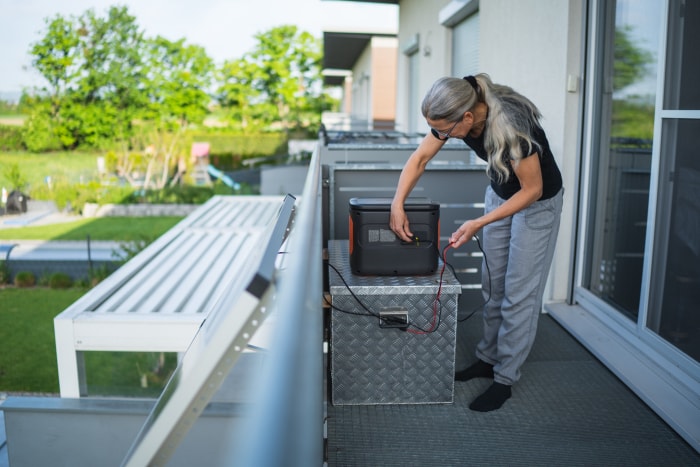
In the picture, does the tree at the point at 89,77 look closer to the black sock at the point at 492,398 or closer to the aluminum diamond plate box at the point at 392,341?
the aluminum diamond plate box at the point at 392,341

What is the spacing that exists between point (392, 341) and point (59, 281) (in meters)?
12.3

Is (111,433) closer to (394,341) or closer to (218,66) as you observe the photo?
(394,341)

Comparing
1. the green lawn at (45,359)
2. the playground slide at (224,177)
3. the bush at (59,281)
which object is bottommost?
the green lawn at (45,359)

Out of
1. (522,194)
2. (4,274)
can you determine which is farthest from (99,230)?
(522,194)

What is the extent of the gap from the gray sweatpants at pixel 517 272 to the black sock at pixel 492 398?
1.2 inches

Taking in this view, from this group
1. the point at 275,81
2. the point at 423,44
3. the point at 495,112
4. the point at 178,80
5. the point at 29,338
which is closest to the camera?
the point at 495,112

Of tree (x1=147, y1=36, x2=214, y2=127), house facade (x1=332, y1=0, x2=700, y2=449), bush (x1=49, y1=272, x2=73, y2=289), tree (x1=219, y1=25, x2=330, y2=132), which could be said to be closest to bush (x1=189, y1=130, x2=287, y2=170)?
tree (x1=147, y1=36, x2=214, y2=127)

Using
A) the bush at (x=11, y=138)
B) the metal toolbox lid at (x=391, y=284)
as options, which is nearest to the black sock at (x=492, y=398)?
the metal toolbox lid at (x=391, y=284)

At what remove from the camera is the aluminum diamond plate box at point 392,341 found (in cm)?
263

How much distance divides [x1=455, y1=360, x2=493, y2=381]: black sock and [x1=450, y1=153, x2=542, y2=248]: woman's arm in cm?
77

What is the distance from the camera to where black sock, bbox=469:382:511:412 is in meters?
2.71

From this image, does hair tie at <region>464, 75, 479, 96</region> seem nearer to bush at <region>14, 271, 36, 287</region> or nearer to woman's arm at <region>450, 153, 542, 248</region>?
woman's arm at <region>450, 153, 542, 248</region>

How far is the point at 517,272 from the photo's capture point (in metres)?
2.70

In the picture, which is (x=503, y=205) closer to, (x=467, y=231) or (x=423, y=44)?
(x=467, y=231)
